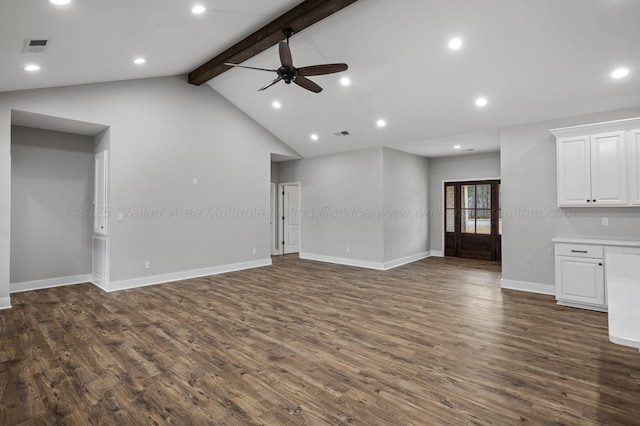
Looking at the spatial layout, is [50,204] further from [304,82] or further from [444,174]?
[444,174]

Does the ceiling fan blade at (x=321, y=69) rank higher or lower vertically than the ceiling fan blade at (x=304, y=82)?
higher

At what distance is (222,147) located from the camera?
6941 millimetres

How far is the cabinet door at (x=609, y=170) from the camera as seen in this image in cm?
425

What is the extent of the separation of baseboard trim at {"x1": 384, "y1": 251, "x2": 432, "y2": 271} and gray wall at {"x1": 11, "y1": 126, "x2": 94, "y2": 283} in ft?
19.4

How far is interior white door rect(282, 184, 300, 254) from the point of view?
962cm

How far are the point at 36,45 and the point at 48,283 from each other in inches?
163

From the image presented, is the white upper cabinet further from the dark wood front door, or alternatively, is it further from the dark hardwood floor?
the dark wood front door

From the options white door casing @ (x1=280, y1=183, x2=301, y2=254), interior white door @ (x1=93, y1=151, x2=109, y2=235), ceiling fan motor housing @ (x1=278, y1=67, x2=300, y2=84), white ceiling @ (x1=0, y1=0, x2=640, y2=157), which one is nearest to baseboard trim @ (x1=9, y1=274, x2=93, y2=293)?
interior white door @ (x1=93, y1=151, x2=109, y2=235)

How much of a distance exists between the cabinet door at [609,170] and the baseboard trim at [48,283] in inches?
325

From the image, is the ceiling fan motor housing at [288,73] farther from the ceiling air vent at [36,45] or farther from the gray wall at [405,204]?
the gray wall at [405,204]

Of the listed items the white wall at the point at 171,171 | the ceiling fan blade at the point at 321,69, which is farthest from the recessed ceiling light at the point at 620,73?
the white wall at the point at 171,171

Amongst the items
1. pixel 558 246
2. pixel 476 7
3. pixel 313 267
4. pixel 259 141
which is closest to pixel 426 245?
pixel 313 267

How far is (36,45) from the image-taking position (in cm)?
325

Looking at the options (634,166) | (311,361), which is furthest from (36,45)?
(634,166)
